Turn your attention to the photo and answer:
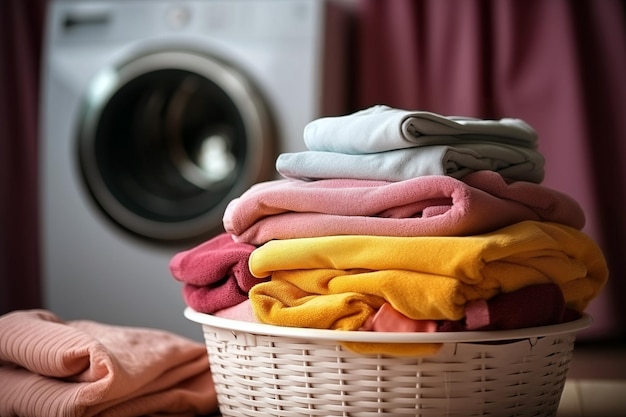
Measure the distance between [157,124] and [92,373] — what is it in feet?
3.86

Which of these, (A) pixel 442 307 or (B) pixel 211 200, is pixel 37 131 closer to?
(B) pixel 211 200

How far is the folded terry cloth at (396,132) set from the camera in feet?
2.75

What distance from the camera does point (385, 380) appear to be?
0.79m

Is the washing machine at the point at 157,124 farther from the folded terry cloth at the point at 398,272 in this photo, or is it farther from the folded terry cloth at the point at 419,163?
the folded terry cloth at the point at 398,272

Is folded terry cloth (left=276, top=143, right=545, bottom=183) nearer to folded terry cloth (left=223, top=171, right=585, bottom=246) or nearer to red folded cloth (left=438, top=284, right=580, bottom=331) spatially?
folded terry cloth (left=223, top=171, right=585, bottom=246)

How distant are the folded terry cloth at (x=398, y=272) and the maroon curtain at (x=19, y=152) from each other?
1.62 meters

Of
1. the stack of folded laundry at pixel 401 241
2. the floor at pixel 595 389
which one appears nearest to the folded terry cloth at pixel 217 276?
the stack of folded laundry at pixel 401 241

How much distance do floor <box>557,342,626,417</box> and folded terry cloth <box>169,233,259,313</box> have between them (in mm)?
446

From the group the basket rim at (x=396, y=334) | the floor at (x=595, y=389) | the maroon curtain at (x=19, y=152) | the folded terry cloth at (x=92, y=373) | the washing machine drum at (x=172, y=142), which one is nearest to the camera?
the basket rim at (x=396, y=334)

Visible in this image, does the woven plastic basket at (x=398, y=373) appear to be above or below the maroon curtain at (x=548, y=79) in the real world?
below

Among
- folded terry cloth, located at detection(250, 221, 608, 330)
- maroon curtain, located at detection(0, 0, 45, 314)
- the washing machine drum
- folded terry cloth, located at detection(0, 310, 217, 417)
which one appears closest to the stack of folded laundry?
folded terry cloth, located at detection(250, 221, 608, 330)

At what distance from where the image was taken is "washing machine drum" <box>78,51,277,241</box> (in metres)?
1.82

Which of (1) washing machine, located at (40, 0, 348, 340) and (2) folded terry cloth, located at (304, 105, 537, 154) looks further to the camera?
(1) washing machine, located at (40, 0, 348, 340)

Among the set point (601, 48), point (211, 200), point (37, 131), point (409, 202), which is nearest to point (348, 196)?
point (409, 202)
